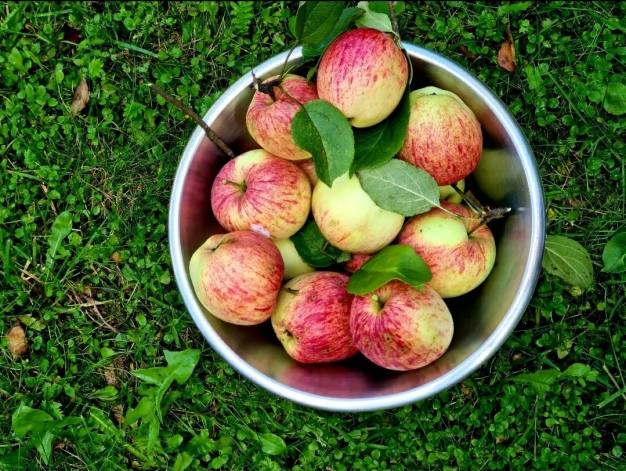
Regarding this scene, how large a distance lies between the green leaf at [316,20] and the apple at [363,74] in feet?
0.13

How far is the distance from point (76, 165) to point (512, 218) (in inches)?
53.3

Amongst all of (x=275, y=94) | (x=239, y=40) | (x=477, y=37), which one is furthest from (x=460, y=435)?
(x=239, y=40)

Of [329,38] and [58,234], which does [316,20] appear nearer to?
[329,38]

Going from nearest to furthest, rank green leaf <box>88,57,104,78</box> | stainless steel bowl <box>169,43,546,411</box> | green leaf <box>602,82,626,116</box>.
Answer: stainless steel bowl <box>169,43,546,411</box> → green leaf <box>602,82,626,116</box> → green leaf <box>88,57,104,78</box>

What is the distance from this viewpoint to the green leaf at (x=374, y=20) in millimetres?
1513

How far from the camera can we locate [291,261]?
160 centimetres

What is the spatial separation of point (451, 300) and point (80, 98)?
52.9 inches

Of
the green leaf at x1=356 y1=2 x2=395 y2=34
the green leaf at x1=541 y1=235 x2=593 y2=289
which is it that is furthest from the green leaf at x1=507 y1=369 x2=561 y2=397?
the green leaf at x1=356 y1=2 x2=395 y2=34

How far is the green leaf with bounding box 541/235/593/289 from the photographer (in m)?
1.77

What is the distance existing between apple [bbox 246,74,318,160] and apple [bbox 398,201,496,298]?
1.04 feet

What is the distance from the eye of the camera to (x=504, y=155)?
148cm

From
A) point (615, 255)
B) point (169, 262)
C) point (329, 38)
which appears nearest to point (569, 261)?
point (615, 255)

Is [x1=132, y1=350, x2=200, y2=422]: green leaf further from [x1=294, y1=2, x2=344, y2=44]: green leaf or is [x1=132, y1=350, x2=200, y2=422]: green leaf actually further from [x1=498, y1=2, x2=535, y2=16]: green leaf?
[x1=498, y1=2, x2=535, y2=16]: green leaf

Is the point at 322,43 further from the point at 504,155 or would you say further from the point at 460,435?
the point at 460,435
